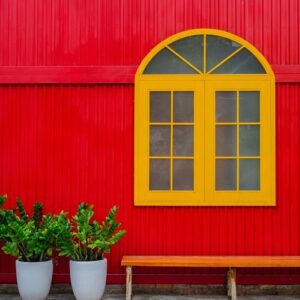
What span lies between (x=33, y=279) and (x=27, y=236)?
1.84 feet

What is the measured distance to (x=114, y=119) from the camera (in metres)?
7.45

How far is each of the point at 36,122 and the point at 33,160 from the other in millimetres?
524

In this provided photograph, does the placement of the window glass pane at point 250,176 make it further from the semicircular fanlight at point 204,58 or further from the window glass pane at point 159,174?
the semicircular fanlight at point 204,58

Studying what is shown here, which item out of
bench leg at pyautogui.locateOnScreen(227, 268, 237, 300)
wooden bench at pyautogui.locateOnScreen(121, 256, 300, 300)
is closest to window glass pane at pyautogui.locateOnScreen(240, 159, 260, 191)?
wooden bench at pyautogui.locateOnScreen(121, 256, 300, 300)

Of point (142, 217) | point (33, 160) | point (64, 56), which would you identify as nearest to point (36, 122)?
point (33, 160)

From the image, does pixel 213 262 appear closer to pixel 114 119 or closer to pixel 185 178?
pixel 185 178

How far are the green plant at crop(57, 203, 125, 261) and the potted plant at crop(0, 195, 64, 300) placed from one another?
14 centimetres

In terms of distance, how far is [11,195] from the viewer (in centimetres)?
746

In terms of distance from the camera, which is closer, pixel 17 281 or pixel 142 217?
pixel 17 281

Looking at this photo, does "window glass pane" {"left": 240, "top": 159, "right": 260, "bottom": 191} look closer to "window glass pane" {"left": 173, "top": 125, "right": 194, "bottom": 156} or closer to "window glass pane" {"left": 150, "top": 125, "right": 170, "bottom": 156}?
"window glass pane" {"left": 173, "top": 125, "right": 194, "bottom": 156}

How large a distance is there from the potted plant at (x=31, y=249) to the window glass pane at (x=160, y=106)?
1.92 m

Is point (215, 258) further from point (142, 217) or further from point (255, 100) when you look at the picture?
point (255, 100)

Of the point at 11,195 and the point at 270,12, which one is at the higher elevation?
the point at 270,12

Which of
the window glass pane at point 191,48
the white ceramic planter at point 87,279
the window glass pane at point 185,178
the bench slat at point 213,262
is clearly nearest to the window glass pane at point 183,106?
the window glass pane at point 191,48
